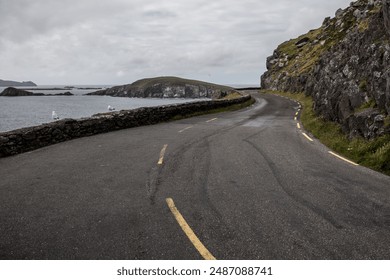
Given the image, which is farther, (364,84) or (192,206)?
(364,84)

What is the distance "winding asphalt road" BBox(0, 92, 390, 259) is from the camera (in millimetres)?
4789

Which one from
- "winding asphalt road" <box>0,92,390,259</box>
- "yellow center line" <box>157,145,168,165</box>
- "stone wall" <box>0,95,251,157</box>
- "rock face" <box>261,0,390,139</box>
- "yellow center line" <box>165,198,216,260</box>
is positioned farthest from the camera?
"rock face" <box>261,0,390,139</box>

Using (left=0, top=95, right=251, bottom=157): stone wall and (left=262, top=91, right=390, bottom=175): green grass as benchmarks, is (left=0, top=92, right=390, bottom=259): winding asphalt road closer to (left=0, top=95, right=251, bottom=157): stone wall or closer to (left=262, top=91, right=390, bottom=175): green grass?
(left=262, top=91, right=390, bottom=175): green grass

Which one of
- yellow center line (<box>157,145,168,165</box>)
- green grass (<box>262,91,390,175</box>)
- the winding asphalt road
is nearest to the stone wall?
the winding asphalt road

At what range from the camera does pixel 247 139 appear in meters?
14.1

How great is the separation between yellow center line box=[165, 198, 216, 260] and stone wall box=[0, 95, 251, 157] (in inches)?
331

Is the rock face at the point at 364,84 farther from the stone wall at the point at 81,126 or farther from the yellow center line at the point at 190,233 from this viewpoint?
the stone wall at the point at 81,126

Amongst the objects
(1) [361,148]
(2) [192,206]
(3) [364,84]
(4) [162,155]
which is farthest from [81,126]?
(3) [364,84]

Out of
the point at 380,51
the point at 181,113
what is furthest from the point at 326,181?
the point at 181,113

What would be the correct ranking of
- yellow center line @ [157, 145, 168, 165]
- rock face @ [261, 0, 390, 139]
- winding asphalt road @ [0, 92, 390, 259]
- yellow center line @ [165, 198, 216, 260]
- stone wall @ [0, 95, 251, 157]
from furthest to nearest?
rock face @ [261, 0, 390, 139] → stone wall @ [0, 95, 251, 157] → yellow center line @ [157, 145, 168, 165] → winding asphalt road @ [0, 92, 390, 259] → yellow center line @ [165, 198, 216, 260]

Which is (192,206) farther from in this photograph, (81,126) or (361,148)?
(81,126)

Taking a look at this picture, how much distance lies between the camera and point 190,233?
518 cm

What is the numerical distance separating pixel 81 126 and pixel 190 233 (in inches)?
479
